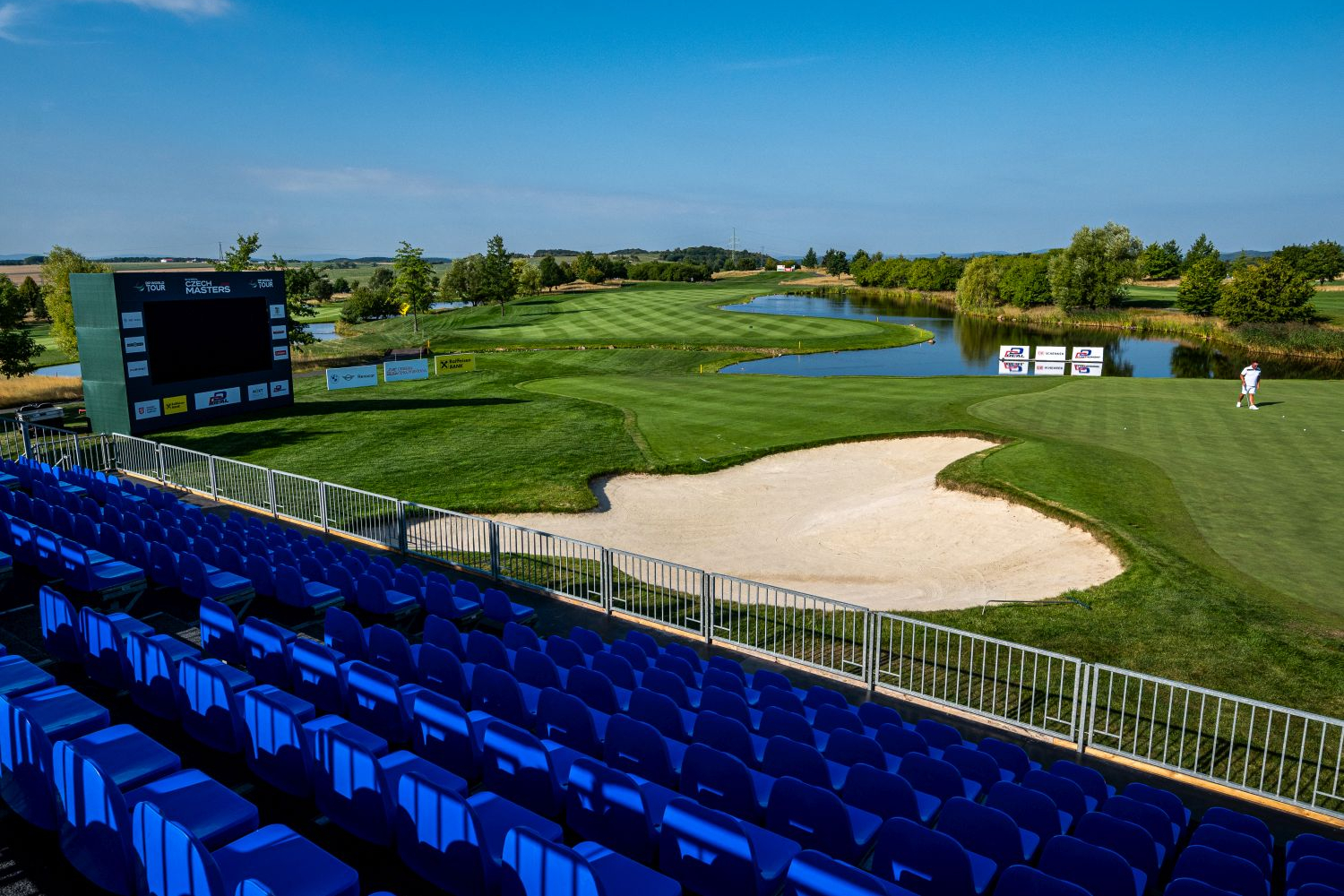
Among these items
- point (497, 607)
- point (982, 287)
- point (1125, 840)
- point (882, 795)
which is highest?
point (982, 287)

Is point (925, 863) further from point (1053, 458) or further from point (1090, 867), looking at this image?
point (1053, 458)

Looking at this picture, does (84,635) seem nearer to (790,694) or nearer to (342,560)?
(342,560)

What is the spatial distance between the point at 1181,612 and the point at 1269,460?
41.3ft

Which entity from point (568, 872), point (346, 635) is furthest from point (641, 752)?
point (346, 635)

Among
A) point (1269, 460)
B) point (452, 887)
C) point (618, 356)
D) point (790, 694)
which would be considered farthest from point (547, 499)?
point (618, 356)

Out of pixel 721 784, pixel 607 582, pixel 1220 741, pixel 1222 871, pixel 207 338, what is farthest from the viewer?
pixel 207 338

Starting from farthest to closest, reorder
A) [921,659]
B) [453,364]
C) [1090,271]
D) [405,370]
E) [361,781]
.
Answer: [1090,271] < [453,364] < [405,370] < [921,659] < [361,781]

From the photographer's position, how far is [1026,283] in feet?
333

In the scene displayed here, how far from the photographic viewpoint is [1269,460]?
2328cm

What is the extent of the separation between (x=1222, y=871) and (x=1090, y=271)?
100019mm

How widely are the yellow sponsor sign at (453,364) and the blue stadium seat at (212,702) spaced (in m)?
42.2

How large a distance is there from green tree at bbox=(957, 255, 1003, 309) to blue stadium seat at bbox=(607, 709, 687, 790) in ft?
353

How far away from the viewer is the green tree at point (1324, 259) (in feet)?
387

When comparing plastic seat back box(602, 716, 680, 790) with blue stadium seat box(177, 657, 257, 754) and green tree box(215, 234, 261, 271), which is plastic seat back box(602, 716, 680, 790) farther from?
green tree box(215, 234, 261, 271)
